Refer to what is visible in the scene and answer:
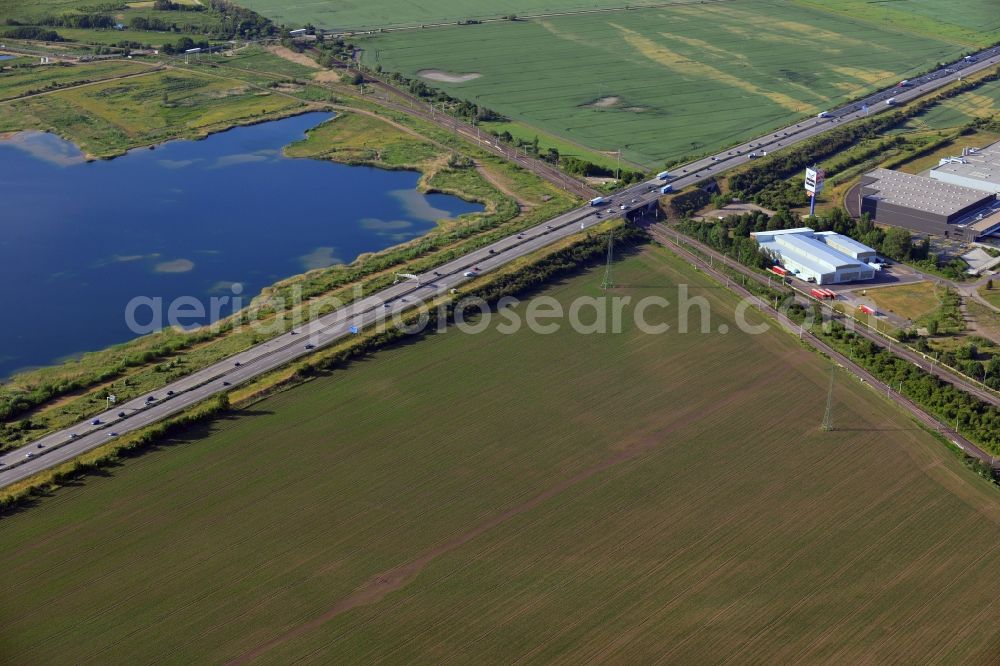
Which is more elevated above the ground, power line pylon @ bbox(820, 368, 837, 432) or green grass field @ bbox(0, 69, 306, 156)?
green grass field @ bbox(0, 69, 306, 156)

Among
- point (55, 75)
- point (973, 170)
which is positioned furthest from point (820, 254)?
point (55, 75)

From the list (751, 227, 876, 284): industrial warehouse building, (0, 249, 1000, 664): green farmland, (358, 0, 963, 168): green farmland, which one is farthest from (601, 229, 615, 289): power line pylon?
(358, 0, 963, 168): green farmland

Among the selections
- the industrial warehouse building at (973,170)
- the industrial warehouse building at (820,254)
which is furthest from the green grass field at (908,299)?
the industrial warehouse building at (973,170)

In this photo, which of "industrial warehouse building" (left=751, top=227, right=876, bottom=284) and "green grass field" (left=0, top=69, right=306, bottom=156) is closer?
"industrial warehouse building" (left=751, top=227, right=876, bottom=284)

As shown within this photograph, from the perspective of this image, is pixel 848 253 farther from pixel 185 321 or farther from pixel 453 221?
pixel 185 321

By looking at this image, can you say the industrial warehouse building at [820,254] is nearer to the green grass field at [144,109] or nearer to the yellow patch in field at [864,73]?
the yellow patch in field at [864,73]

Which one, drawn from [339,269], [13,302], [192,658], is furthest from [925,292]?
[13,302]

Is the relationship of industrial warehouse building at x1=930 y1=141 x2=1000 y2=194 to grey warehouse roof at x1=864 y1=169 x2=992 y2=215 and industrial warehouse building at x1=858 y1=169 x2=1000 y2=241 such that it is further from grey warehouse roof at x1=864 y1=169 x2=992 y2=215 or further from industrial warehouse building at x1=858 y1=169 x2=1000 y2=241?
grey warehouse roof at x1=864 y1=169 x2=992 y2=215
